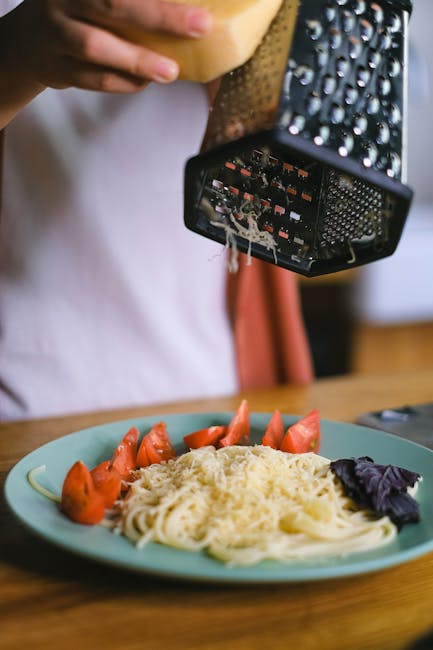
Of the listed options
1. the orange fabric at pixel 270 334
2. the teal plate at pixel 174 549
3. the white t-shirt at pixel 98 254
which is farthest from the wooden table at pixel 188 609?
the orange fabric at pixel 270 334

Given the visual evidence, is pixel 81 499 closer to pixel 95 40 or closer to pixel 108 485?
pixel 108 485

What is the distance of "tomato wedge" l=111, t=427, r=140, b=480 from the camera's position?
100 centimetres

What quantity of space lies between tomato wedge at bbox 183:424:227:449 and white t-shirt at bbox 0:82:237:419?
1.83ft

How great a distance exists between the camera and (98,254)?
163cm

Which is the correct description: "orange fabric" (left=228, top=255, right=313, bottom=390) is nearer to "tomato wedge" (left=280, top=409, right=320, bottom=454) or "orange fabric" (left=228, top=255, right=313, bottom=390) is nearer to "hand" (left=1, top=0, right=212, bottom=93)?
"tomato wedge" (left=280, top=409, right=320, bottom=454)

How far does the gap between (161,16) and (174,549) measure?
0.55 m

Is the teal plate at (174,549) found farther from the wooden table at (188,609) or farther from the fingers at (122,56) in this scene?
the fingers at (122,56)

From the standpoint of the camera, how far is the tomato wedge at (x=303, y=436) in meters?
1.11

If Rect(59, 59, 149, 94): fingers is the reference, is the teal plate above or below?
below

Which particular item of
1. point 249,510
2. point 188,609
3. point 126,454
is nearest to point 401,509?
point 249,510

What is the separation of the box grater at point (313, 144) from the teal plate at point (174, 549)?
32cm

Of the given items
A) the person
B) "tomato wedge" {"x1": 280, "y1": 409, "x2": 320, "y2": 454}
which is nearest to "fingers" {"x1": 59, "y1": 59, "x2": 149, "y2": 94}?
"tomato wedge" {"x1": 280, "y1": 409, "x2": 320, "y2": 454}

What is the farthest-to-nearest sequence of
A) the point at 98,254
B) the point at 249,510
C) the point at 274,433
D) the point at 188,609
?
the point at 98,254
the point at 274,433
the point at 249,510
the point at 188,609

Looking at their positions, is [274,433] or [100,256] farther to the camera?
[100,256]
